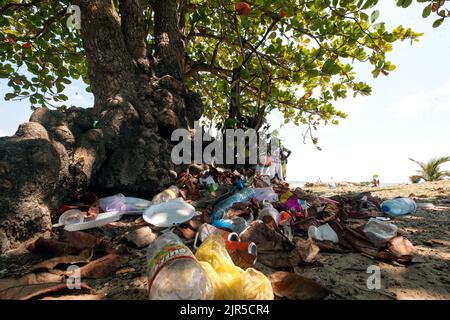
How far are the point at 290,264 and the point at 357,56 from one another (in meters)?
3.78

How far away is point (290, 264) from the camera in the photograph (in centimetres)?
161

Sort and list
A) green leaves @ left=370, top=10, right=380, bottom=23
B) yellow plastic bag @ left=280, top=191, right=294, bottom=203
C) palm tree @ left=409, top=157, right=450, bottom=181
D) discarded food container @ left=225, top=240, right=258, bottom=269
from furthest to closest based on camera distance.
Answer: palm tree @ left=409, top=157, right=450, bottom=181
yellow plastic bag @ left=280, top=191, right=294, bottom=203
green leaves @ left=370, top=10, right=380, bottom=23
discarded food container @ left=225, top=240, right=258, bottom=269

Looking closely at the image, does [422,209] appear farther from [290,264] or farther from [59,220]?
[59,220]

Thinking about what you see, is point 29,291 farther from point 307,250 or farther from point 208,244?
point 307,250

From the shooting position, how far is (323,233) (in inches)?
87.0

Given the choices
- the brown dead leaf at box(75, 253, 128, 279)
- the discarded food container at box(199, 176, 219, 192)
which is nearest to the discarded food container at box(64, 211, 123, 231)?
the brown dead leaf at box(75, 253, 128, 279)

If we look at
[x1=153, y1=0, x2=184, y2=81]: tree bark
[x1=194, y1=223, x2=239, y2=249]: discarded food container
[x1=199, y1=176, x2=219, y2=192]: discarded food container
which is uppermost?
[x1=153, y1=0, x2=184, y2=81]: tree bark

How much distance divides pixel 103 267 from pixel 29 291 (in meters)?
0.40

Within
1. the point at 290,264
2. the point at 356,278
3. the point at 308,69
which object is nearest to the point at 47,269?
the point at 290,264

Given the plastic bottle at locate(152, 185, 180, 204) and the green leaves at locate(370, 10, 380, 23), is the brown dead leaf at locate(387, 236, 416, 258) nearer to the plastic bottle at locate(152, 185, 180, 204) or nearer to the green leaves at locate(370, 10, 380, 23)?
the plastic bottle at locate(152, 185, 180, 204)

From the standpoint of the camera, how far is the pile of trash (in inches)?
45.5

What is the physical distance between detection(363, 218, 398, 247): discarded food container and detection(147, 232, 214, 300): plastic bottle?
1.69 meters
